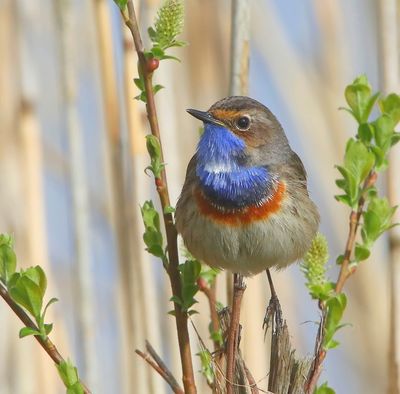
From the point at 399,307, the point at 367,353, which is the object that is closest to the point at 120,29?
the point at 399,307

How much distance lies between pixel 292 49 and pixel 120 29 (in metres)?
1.35

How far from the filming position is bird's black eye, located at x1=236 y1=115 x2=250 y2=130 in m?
3.02

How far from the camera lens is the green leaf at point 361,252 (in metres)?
2.21

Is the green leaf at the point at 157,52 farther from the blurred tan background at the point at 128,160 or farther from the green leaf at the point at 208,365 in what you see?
the blurred tan background at the point at 128,160

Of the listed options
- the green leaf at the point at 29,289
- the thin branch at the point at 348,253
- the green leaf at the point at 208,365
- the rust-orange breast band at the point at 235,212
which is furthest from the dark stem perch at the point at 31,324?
the rust-orange breast band at the point at 235,212

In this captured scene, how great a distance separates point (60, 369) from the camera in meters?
2.06

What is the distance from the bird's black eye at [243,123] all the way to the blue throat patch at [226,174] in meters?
0.05

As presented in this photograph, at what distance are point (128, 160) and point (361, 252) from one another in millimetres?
1658

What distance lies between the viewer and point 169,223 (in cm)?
222

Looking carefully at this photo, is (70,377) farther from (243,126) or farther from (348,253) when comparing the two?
(243,126)

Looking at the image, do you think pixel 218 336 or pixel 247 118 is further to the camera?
pixel 247 118

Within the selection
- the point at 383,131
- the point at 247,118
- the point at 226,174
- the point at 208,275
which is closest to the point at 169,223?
the point at 208,275

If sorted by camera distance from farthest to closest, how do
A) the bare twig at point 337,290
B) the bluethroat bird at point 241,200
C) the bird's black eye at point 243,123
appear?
the bird's black eye at point 243,123 → the bluethroat bird at point 241,200 → the bare twig at point 337,290

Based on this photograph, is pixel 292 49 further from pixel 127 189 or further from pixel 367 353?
pixel 367 353
